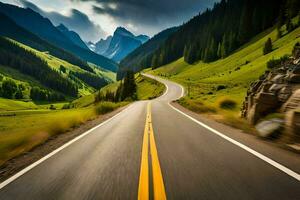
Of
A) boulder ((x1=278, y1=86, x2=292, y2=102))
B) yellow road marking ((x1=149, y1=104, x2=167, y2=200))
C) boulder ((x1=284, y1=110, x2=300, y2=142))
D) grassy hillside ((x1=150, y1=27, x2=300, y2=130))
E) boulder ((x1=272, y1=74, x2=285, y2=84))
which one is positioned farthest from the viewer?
grassy hillside ((x1=150, y1=27, x2=300, y2=130))

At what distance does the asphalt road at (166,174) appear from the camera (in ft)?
14.3

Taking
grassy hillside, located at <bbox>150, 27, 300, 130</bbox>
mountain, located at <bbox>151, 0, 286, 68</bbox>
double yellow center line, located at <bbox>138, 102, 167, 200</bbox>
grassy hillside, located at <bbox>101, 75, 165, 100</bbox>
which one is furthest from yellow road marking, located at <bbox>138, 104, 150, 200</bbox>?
mountain, located at <bbox>151, 0, 286, 68</bbox>

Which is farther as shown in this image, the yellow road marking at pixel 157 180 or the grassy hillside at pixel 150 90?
the grassy hillside at pixel 150 90

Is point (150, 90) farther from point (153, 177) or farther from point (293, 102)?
point (153, 177)

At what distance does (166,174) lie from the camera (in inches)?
209

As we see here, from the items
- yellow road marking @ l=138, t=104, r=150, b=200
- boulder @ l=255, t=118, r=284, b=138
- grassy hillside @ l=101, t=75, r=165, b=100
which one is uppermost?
grassy hillside @ l=101, t=75, r=165, b=100

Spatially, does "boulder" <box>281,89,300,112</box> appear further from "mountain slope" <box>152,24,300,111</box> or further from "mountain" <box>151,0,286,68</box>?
→ "mountain" <box>151,0,286,68</box>

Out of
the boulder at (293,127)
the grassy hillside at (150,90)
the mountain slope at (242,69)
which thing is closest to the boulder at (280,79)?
the boulder at (293,127)

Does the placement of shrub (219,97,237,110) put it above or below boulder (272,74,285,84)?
below

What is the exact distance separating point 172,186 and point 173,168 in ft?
3.74

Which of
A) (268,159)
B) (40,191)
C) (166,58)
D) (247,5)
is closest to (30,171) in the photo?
(40,191)

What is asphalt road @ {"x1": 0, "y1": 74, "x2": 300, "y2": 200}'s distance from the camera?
14.3 ft

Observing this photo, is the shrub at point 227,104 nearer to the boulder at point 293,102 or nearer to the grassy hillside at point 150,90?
the boulder at point 293,102

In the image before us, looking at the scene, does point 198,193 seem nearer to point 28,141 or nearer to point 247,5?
point 28,141
